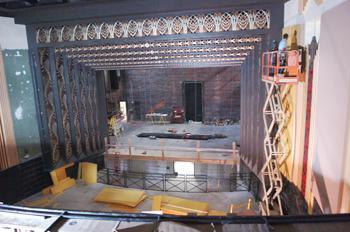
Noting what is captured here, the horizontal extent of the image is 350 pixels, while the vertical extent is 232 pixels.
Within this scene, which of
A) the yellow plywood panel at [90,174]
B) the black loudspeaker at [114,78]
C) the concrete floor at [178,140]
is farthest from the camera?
the black loudspeaker at [114,78]

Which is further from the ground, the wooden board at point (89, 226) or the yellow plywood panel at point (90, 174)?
the wooden board at point (89, 226)

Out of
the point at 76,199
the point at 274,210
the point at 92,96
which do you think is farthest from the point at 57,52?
the point at 274,210

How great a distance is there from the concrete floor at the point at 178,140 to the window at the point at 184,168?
16.9 inches

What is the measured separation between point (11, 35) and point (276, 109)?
8.55 meters

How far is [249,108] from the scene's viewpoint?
844 cm

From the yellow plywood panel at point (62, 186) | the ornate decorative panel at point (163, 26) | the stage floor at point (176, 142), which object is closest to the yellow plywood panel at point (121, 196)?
the yellow plywood panel at point (62, 186)

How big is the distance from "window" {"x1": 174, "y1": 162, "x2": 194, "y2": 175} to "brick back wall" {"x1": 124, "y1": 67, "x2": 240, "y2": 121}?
6.25 meters

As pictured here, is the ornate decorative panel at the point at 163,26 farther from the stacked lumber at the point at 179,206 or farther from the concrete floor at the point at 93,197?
the concrete floor at the point at 93,197

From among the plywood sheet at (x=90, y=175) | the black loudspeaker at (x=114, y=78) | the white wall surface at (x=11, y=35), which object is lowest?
the plywood sheet at (x=90, y=175)

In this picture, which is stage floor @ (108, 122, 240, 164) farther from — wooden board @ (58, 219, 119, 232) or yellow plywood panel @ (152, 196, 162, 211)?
wooden board @ (58, 219, 119, 232)

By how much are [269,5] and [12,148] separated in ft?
29.6

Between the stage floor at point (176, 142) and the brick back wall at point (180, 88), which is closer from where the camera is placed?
the stage floor at point (176, 142)

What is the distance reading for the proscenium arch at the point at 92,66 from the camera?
737 cm

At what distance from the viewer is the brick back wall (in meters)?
17.0
